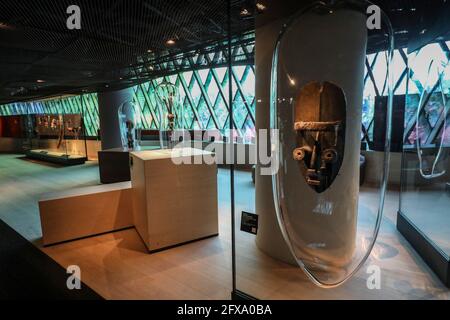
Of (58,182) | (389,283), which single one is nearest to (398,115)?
(389,283)

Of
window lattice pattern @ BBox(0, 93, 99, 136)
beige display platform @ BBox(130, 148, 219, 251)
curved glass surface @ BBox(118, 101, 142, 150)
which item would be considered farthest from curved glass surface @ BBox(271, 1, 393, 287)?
window lattice pattern @ BBox(0, 93, 99, 136)

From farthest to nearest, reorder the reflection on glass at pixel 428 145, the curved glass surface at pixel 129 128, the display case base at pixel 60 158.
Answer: the display case base at pixel 60 158 → the curved glass surface at pixel 129 128 → the reflection on glass at pixel 428 145

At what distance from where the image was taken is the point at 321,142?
1.77m

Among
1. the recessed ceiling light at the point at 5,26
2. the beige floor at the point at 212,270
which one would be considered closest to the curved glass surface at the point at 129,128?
the beige floor at the point at 212,270

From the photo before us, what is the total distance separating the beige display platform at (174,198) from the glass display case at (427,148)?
8.36ft

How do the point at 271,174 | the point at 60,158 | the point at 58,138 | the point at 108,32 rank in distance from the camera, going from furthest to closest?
the point at 58,138, the point at 60,158, the point at 108,32, the point at 271,174

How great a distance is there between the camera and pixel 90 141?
41.1 ft

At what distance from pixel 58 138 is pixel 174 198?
1255 cm

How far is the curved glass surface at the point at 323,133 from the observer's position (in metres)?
1.80

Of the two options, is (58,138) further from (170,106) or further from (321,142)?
(321,142)

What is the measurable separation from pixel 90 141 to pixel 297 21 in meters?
12.4

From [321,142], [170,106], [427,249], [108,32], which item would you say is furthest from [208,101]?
[321,142]

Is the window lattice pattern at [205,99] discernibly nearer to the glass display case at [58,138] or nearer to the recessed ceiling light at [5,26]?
the glass display case at [58,138]

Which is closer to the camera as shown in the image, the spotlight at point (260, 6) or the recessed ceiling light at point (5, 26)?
the spotlight at point (260, 6)
